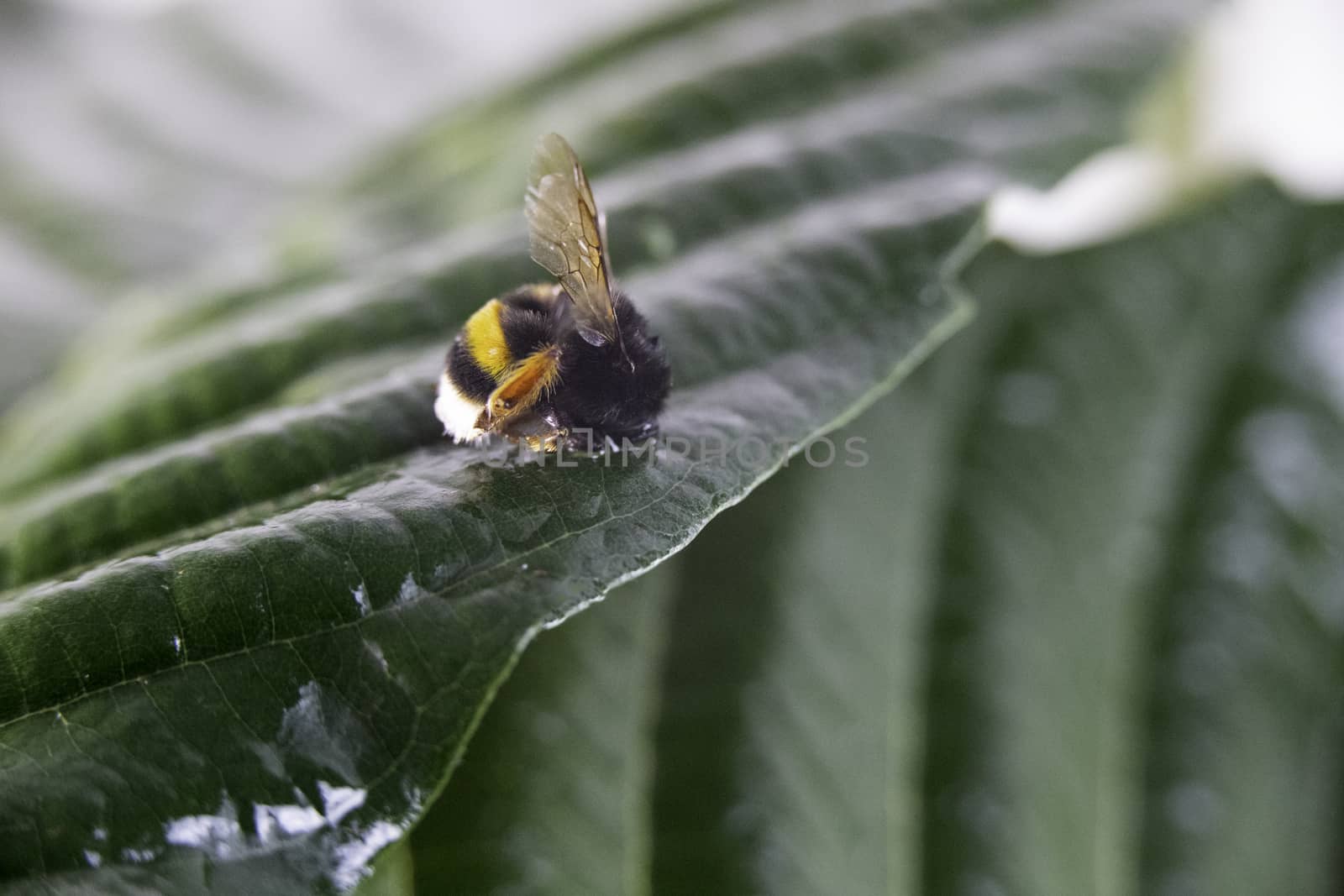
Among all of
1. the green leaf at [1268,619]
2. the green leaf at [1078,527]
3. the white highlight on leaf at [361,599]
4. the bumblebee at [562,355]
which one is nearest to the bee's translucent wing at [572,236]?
the bumblebee at [562,355]

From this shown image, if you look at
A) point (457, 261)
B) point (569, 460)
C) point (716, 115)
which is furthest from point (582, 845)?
point (716, 115)

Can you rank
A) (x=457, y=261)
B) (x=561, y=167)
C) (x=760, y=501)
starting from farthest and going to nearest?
(x=760, y=501), (x=457, y=261), (x=561, y=167)

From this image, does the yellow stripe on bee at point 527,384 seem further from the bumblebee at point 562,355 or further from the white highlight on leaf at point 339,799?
the white highlight on leaf at point 339,799

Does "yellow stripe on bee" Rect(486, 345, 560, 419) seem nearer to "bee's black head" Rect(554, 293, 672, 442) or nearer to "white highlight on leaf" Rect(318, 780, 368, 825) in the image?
"bee's black head" Rect(554, 293, 672, 442)

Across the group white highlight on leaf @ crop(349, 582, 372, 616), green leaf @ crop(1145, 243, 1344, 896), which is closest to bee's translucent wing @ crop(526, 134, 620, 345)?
white highlight on leaf @ crop(349, 582, 372, 616)

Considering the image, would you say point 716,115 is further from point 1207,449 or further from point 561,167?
point 1207,449

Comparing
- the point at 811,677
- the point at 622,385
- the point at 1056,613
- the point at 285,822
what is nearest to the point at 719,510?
the point at 622,385

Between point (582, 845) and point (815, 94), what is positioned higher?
point (815, 94)
